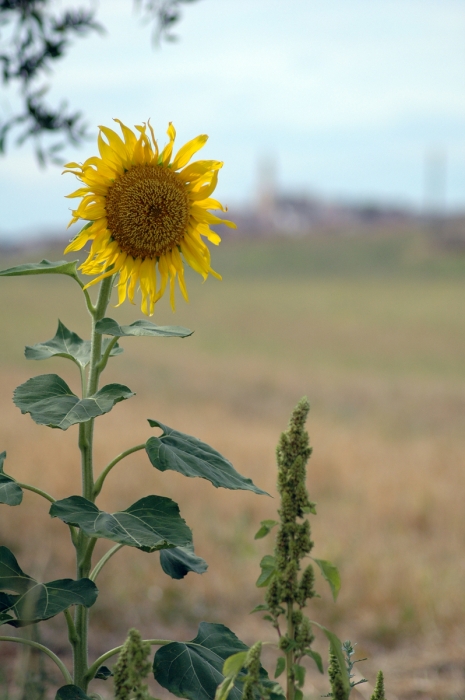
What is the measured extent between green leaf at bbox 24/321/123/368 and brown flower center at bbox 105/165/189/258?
0.28m

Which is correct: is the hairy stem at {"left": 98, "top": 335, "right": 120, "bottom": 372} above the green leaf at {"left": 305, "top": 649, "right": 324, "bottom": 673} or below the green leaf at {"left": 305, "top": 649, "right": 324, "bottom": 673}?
above

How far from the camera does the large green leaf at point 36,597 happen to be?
1.34 meters

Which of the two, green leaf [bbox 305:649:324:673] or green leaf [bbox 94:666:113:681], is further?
green leaf [bbox 94:666:113:681]

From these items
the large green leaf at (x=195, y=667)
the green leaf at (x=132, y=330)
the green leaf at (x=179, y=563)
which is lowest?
the large green leaf at (x=195, y=667)

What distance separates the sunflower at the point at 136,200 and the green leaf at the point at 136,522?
436mm

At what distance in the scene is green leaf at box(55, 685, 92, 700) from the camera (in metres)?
1.38

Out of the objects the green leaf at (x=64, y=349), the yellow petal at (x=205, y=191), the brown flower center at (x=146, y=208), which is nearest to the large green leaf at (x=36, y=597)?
the green leaf at (x=64, y=349)

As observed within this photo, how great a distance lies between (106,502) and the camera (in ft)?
20.9

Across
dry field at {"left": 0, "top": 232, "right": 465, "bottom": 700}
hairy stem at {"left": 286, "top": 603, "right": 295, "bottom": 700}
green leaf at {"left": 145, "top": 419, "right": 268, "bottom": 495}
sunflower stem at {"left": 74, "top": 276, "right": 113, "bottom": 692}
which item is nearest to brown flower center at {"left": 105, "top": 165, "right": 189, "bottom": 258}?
sunflower stem at {"left": 74, "top": 276, "right": 113, "bottom": 692}

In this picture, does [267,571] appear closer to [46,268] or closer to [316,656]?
[316,656]

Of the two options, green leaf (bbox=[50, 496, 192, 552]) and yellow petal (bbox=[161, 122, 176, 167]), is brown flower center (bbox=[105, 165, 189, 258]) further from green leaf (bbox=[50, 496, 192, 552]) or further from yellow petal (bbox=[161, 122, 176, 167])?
green leaf (bbox=[50, 496, 192, 552])

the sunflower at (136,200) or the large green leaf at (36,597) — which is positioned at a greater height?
the sunflower at (136,200)

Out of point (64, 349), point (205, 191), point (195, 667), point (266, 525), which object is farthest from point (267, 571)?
point (205, 191)

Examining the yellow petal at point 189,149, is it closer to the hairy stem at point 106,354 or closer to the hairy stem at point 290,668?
the hairy stem at point 106,354
